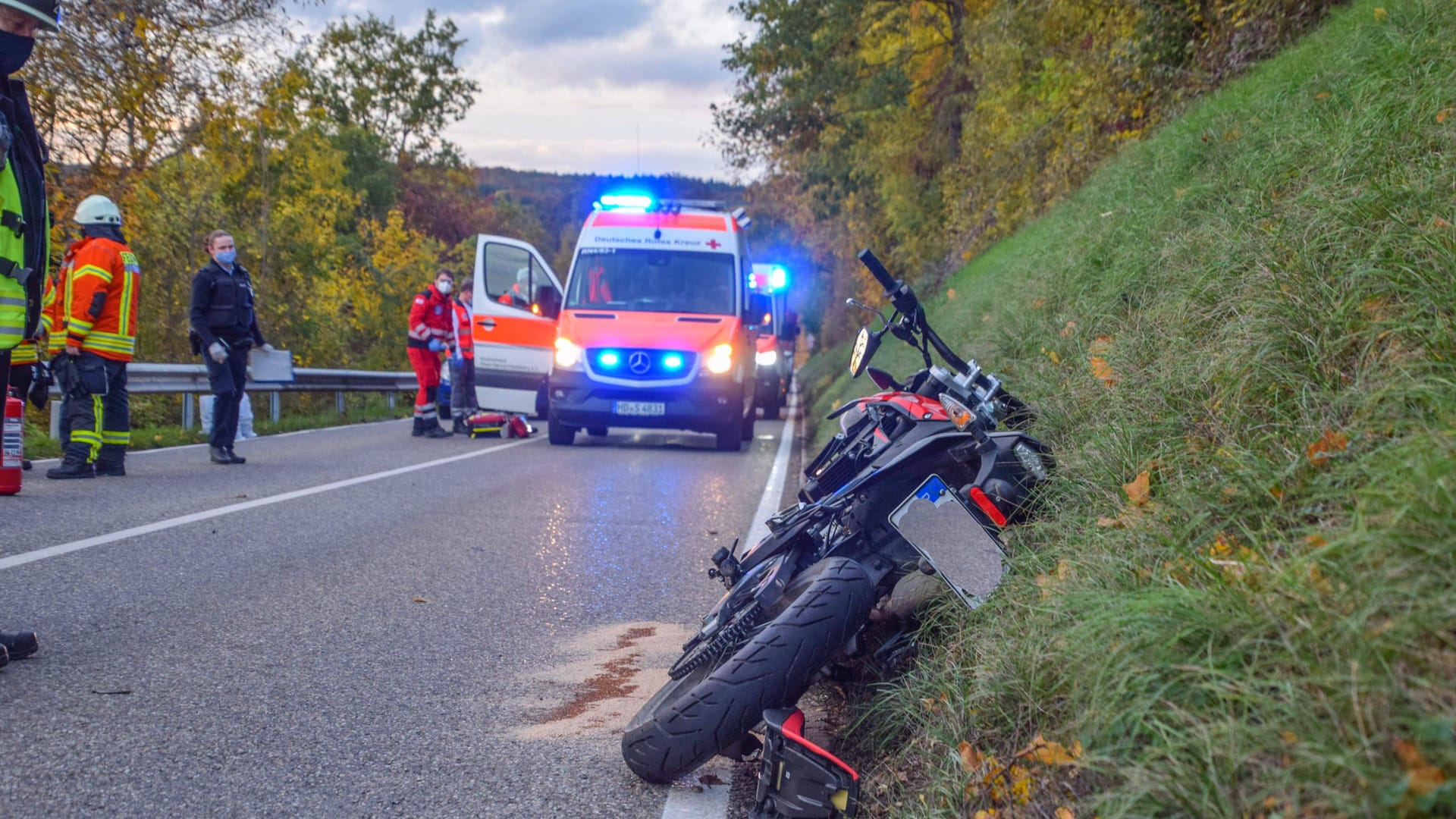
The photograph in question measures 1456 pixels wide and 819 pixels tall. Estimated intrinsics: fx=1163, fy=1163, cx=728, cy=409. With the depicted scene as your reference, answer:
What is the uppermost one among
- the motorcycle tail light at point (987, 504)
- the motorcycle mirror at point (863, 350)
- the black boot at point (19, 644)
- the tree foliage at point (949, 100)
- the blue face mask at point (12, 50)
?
the tree foliage at point (949, 100)

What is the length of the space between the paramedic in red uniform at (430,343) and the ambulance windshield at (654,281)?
2158 mm

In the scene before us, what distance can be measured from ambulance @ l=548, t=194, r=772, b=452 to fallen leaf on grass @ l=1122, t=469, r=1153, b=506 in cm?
916

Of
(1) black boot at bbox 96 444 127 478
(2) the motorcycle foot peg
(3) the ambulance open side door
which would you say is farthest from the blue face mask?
(3) the ambulance open side door

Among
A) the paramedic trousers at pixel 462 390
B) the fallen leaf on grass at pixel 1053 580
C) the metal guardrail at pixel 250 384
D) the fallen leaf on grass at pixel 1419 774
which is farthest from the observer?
the paramedic trousers at pixel 462 390

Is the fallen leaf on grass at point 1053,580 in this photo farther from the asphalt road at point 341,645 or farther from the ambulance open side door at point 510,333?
the ambulance open side door at point 510,333

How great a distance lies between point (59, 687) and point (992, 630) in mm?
2972

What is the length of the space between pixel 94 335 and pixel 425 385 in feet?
19.6

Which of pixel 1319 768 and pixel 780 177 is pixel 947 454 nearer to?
pixel 1319 768

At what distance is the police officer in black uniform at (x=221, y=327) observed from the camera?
1041 cm

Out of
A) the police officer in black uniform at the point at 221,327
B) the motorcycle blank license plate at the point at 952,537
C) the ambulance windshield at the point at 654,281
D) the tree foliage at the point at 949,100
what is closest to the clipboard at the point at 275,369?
the police officer in black uniform at the point at 221,327

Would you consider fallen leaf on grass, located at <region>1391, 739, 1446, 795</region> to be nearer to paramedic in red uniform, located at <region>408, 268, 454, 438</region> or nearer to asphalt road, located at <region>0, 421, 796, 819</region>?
asphalt road, located at <region>0, 421, 796, 819</region>

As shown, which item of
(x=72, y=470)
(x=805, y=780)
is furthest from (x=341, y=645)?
(x=72, y=470)

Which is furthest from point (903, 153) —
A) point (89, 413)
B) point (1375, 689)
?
point (1375, 689)

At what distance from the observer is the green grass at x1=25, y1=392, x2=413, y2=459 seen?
1149 cm
